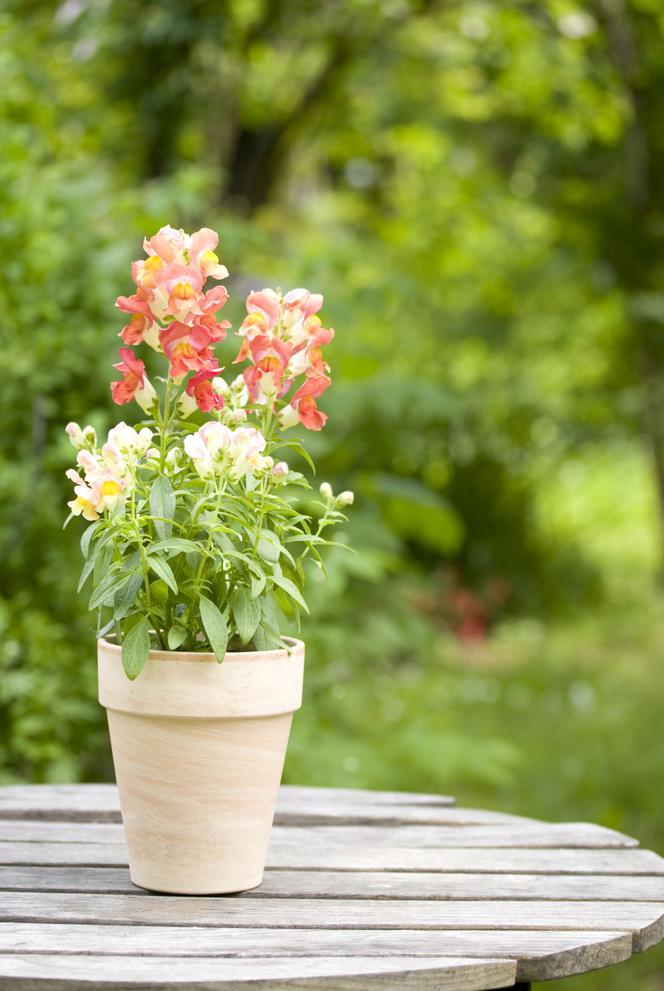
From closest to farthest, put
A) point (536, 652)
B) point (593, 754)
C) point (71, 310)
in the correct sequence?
point (71, 310) < point (593, 754) < point (536, 652)

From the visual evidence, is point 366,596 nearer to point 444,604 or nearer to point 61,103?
point 61,103

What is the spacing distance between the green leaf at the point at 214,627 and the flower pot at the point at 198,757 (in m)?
0.04

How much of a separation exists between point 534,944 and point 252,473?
0.60m

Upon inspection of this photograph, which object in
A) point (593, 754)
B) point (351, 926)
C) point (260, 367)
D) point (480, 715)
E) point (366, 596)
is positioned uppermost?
point (260, 367)

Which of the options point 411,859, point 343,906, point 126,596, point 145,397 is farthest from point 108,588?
point 411,859

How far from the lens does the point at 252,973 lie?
3.83 feet

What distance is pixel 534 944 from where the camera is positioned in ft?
4.21

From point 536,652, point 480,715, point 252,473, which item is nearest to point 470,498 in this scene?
point 536,652

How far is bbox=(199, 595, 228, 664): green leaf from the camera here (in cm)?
138

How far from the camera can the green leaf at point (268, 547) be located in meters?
1.44

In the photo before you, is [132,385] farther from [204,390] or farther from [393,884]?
[393,884]

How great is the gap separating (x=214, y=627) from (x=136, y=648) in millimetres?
88

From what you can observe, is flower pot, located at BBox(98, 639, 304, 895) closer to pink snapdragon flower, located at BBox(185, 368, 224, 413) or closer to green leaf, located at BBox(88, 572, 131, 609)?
green leaf, located at BBox(88, 572, 131, 609)

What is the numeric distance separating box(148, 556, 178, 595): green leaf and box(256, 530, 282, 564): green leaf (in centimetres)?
11
